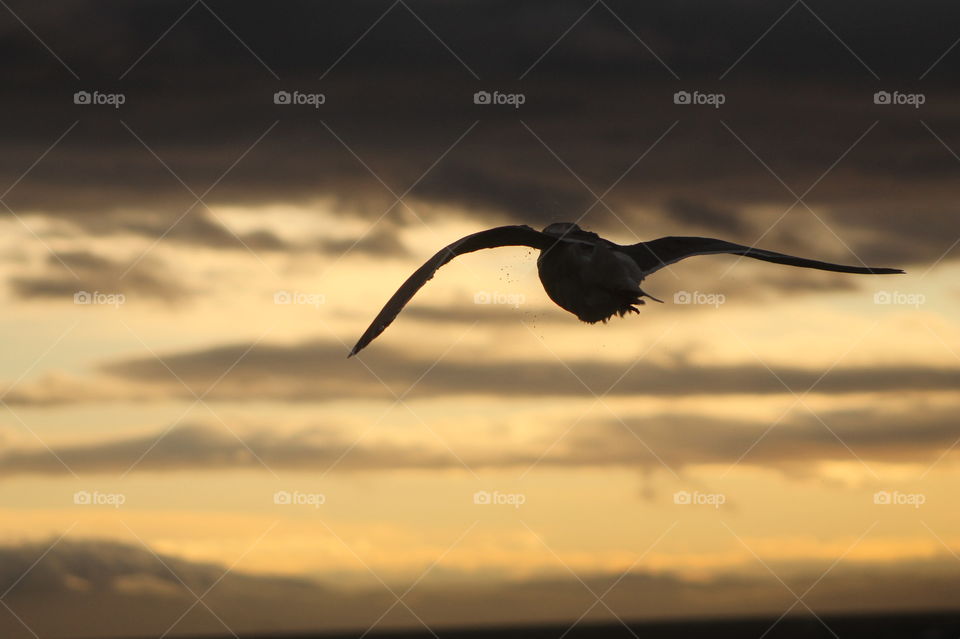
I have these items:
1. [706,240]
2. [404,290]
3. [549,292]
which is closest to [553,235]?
[549,292]

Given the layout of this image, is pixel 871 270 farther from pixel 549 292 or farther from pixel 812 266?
pixel 549 292

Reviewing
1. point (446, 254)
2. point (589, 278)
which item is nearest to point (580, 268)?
point (589, 278)

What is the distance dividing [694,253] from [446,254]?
5.34 m

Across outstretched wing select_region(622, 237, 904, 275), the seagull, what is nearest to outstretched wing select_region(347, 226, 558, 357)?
the seagull

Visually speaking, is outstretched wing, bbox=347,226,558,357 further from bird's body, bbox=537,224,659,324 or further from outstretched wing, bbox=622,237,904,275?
outstretched wing, bbox=622,237,904,275

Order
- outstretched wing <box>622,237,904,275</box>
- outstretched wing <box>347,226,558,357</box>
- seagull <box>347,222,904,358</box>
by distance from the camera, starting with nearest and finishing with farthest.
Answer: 1. outstretched wing <box>347,226,558,357</box>
2. seagull <box>347,222,904,358</box>
3. outstretched wing <box>622,237,904,275</box>

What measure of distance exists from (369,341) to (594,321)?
11.2ft

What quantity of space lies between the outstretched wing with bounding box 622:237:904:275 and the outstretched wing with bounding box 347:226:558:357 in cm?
218

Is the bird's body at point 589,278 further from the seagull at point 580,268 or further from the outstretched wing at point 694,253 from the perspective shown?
the outstretched wing at point 694,253

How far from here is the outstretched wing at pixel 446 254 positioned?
57.5ft

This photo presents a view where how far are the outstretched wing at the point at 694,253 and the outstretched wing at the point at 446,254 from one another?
218 cm

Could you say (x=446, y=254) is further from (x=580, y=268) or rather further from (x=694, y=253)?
(x=694, y=253)

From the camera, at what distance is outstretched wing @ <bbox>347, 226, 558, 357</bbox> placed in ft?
57.5

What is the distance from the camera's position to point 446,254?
17938 mm
